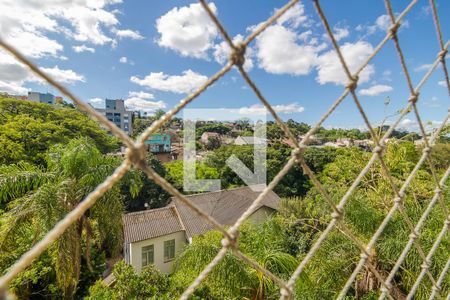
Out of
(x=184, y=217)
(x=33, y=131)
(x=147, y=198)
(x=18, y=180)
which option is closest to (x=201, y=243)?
(x=18, y=180)

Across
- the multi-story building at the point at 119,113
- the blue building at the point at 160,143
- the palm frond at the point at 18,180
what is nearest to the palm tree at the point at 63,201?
the palm frond at the point at 18,180

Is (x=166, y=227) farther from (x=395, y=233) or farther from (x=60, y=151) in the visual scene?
(x=395, y=233)

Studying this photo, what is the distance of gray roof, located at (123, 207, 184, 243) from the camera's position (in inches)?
261

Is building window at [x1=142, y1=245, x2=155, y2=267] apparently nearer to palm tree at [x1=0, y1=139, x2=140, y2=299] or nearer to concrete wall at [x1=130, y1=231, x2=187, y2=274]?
concrete wall at [x1=130, y1=231, x2=187, y2=274]

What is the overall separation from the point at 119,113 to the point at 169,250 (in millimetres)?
27605

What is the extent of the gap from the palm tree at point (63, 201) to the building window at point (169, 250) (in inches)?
121

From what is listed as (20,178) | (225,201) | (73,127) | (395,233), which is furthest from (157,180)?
(73,127)

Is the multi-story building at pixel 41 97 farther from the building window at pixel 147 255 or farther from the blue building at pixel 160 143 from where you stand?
the building window at pixel 147 255

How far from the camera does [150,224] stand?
281 inches

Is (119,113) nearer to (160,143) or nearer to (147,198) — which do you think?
(160,143)

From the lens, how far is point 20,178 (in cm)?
321

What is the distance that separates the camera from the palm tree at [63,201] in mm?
2867

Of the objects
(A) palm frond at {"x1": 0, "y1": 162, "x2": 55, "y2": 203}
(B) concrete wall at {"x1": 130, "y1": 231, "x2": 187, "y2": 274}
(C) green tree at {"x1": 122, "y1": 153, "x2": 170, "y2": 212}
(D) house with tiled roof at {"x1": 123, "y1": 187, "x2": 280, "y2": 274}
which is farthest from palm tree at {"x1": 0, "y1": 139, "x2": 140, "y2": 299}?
(C) green tree at {"x1": 122, "y1": 153, "x2": 170, "y2": 212}

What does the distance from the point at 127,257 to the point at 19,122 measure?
8.13m
